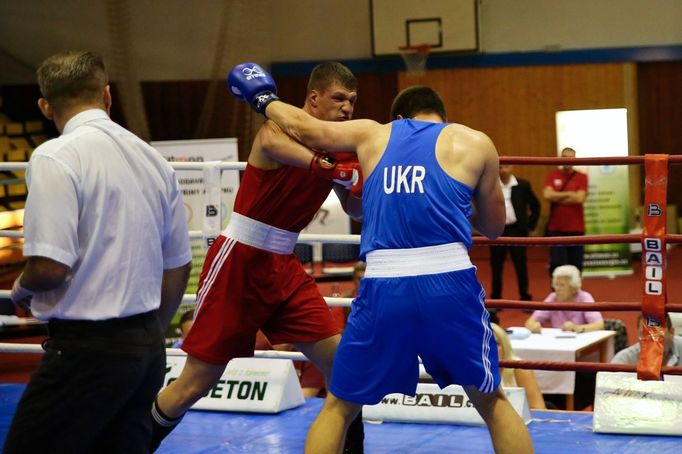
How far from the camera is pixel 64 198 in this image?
A: 2.40m

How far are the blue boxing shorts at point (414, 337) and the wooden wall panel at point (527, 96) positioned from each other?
1363cm

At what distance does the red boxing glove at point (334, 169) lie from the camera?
3.28m

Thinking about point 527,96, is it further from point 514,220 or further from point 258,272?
point 258,272

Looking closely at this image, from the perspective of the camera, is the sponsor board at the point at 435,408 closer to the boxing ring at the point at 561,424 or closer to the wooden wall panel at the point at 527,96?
the boxing ring at the point at 561,424

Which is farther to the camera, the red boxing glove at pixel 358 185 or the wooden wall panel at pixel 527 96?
the wooden wall panel at pixel 527 96

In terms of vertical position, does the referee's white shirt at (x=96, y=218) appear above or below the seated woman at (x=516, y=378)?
above

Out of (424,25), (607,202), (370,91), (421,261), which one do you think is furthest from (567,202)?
(421,261)

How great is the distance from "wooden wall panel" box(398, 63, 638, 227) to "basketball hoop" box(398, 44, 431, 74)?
0.16m

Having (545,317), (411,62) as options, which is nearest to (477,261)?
(411,62)

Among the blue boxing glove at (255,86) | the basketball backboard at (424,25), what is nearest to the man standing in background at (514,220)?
the basketball backboard at (424,25)

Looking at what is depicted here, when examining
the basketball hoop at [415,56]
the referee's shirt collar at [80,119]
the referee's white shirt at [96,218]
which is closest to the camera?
the referee's white shirt at [96,218]

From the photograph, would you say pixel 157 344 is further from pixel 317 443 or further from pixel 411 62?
pixel 411 62

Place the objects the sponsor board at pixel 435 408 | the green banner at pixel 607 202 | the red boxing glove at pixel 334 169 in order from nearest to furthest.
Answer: the red boxing glove at pixel 334 169, the sponsor board at pixel 435 408, the green banner at pixel 607 202

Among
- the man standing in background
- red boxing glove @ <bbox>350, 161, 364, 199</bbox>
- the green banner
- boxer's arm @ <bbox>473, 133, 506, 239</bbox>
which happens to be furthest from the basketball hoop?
boxer's arm @ <bbox>473, 133, 506, 239</bbox>
